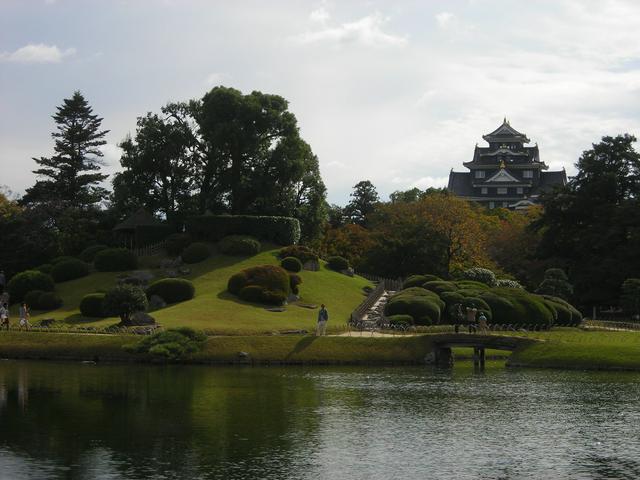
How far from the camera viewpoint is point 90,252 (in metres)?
81.2

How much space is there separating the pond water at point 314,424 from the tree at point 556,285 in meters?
27.7

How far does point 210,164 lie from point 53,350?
37.9m

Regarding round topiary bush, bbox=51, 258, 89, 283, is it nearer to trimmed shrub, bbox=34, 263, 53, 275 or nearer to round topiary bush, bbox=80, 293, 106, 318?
trimmed shrub, bbox=34, 263, 53, 275

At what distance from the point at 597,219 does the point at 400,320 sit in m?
29.0

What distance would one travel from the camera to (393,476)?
24.2 meters

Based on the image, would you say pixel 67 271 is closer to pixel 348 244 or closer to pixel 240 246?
pixel 240 246

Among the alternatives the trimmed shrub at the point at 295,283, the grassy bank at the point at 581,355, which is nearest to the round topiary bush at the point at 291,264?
the trimmed shrub at the point at 295,283

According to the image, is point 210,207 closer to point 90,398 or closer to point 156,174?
point 156,174

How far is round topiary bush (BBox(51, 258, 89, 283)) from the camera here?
7538cm

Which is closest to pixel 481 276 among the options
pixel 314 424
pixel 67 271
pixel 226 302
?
pixel 226 302

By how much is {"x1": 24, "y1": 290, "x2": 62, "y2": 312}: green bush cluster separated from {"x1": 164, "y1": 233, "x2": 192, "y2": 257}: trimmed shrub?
49.3 feet

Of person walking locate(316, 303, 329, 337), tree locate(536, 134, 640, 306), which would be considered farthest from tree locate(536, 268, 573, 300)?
person walking locate(316, 303, 329, 337)

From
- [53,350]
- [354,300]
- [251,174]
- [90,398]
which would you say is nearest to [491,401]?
[90,398]

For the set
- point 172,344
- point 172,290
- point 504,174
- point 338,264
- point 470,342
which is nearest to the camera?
point 172,344
